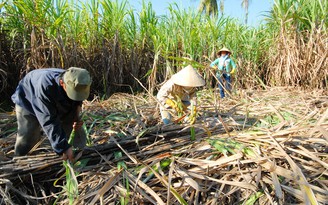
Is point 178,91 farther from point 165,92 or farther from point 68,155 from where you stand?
point 68,155

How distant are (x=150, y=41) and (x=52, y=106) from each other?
4.02 metres

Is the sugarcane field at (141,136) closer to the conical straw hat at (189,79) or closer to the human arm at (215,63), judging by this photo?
the conical straw hat at (189,79)

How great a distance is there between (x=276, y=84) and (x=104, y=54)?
11.3ft

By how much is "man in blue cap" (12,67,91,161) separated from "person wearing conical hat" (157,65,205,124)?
824 mm

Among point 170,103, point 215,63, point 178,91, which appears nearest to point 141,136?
point 170,103

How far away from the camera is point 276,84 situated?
5703mm

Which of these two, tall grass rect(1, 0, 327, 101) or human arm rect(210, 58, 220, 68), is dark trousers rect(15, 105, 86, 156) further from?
human arm rect(210, 58, 220, 68)

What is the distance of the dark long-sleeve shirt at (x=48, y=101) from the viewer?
1.90 meters

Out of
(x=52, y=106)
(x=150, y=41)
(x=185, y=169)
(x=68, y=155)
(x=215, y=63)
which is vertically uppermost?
(x=150, y=41)

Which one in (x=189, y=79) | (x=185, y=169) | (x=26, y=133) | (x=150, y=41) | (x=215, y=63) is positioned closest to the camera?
(x=185, y=169)

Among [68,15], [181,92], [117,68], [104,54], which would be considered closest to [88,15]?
[68,15]

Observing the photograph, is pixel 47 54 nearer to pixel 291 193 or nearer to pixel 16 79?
pixel 16 79

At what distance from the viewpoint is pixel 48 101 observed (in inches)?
76.6

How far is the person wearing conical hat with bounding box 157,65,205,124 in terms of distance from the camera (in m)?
2.63
